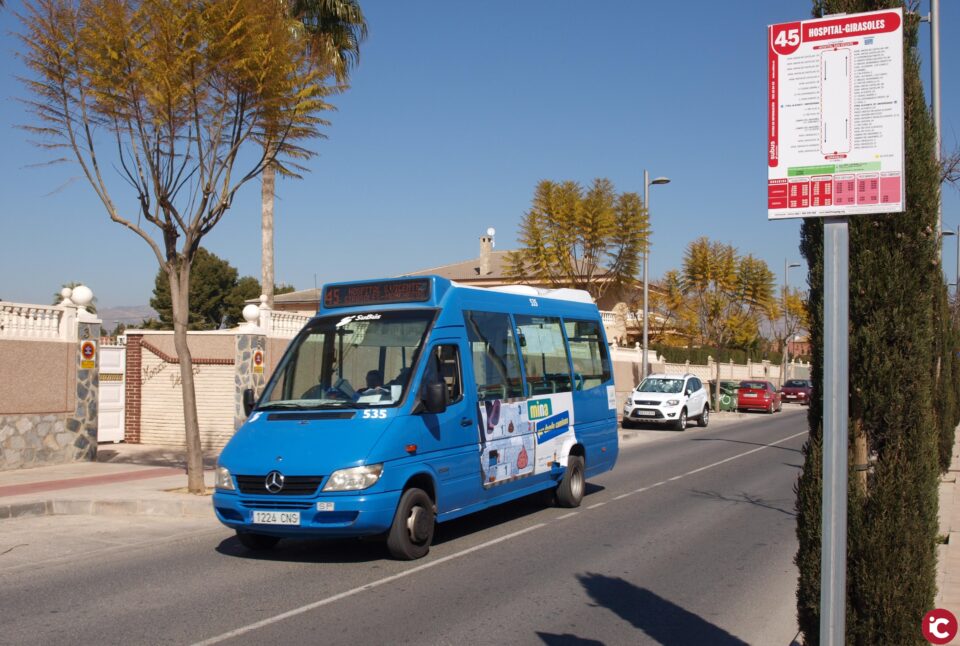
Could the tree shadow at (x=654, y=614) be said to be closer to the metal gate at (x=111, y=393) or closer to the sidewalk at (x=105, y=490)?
the sidewalk at (x=105, y=490)

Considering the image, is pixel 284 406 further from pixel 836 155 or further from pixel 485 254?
pixel 485 254

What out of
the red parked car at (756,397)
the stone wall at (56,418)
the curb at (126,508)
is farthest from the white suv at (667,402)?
the curb at (126,508)

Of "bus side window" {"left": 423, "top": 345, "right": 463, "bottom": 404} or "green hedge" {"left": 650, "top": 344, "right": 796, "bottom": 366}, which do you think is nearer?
"bus side window" {"left": 423, "top": 345, "right": 463, "bottom": 404}

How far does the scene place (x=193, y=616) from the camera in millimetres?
6848

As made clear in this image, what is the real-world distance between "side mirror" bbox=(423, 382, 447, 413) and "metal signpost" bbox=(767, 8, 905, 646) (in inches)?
218

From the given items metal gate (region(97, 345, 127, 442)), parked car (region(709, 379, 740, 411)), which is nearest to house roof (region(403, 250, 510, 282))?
parked car (region(709, 379, 740, 411))

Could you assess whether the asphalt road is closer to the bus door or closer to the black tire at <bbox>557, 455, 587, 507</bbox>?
the black tire at <bbox>557, 455, 587, 507</bbox>

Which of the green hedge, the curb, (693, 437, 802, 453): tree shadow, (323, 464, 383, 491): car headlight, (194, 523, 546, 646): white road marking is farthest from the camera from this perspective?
the green hedge

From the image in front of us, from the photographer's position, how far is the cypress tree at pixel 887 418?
430cm

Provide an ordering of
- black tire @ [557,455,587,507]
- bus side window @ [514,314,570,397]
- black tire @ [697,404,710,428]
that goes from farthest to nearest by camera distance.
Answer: black tire @ [697,404,710,428], black tire @ [557,455,587,507], bus side window @ [514,314,570,397]

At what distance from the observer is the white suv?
2908 cm

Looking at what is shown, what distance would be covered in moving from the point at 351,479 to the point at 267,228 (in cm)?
1755

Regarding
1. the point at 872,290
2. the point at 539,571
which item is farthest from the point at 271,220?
the point at 872,290

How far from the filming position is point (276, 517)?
27.6 feet
